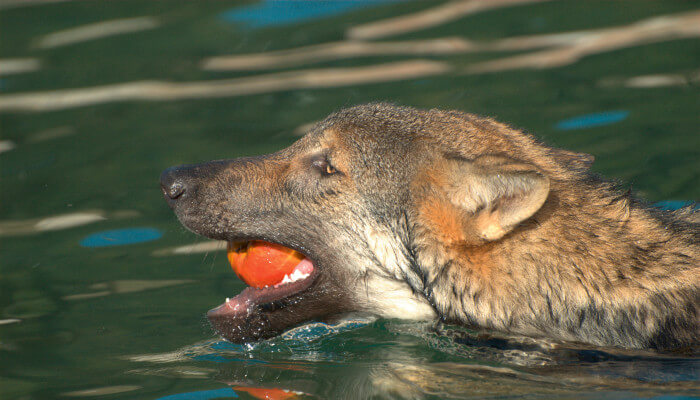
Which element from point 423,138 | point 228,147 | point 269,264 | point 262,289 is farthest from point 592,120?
point 262,289

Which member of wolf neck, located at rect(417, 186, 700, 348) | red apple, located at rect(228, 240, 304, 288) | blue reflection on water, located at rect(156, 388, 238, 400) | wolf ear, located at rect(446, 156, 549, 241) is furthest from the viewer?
red apple, located at rect(228, 240, 304, 288)

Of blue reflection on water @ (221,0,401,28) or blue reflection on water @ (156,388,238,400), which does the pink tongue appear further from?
blue reflection on water @ (221,0,401,28)

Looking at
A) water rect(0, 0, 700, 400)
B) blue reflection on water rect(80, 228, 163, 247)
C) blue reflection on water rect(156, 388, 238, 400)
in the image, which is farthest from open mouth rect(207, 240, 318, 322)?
blue reflection on water rect(80, 228, 163, 247)

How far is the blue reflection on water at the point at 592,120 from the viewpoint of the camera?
1006cm

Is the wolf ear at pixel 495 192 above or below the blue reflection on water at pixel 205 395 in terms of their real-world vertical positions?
above

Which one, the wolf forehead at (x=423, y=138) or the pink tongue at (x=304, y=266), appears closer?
the wolf forehead at (x=423, y=138)

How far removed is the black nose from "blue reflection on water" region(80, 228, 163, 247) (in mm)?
2540

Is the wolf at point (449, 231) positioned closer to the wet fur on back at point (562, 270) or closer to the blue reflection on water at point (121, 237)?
the wet fur on back at point (562, 270)

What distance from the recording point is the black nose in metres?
6.05

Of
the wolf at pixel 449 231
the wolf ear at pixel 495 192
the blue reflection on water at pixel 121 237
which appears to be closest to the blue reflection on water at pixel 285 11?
the blue reflection on water at pixel 121 237

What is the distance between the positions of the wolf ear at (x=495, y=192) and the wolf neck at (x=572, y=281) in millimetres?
169

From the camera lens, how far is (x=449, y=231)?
5.46 meters

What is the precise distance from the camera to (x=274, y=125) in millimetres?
10883

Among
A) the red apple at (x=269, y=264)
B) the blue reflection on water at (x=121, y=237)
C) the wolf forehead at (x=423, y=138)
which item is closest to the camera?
the wolf forehead at (x=423, y=138)
